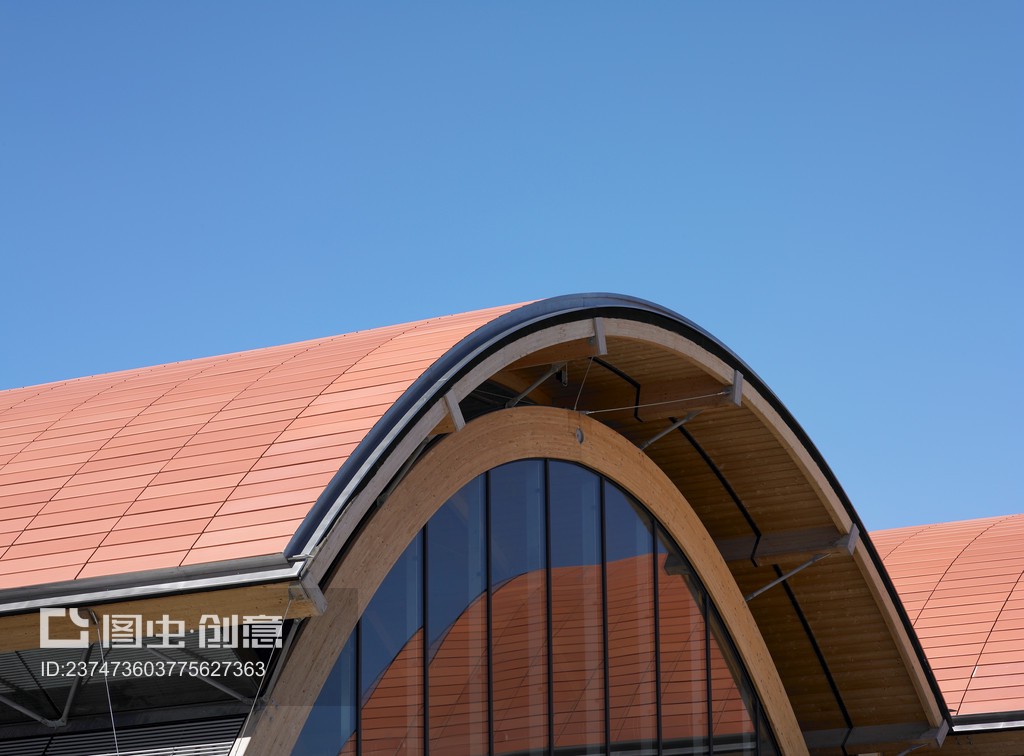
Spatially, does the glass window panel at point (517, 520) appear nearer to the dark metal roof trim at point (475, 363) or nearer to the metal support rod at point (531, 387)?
the metal support rod at point (531, 387)

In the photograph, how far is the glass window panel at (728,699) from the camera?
21.2 m

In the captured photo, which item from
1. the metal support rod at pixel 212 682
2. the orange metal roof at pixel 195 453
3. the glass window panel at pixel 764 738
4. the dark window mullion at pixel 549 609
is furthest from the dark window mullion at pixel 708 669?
A: the metal support rod at pixel 212 682

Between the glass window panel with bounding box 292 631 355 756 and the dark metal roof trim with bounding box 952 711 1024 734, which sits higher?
the dark metal roof trim with bounding box 952 711 1024 734

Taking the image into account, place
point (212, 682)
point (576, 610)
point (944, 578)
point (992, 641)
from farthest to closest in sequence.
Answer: point (944, 578) → point (992, 641) → point (576, 610) → point (212, 682)

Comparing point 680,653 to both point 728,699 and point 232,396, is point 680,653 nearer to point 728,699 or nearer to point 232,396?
point 728,699

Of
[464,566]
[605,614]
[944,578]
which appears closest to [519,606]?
[464,566]

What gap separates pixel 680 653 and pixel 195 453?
9764 mm

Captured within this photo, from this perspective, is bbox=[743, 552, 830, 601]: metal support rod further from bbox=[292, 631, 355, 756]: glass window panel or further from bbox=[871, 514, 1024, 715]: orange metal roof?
bbox=[292, 631, 355, 756]: glass window panel

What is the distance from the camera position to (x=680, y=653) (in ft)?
66.8

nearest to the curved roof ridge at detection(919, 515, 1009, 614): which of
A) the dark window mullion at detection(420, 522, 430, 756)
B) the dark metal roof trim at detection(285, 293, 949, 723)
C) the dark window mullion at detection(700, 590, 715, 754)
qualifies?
the dark metal roof trim at detection(285, 293, 949, 723)

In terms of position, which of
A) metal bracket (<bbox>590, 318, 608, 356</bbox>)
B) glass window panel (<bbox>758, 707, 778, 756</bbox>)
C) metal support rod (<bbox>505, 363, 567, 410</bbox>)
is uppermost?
metal bracket (<bbox>590, 318, 608, 356</bbox>)

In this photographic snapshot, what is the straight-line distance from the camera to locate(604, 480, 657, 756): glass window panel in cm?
1845

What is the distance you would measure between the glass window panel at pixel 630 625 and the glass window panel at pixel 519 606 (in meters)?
1.94

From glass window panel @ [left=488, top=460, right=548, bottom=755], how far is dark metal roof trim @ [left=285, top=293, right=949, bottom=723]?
204cm
